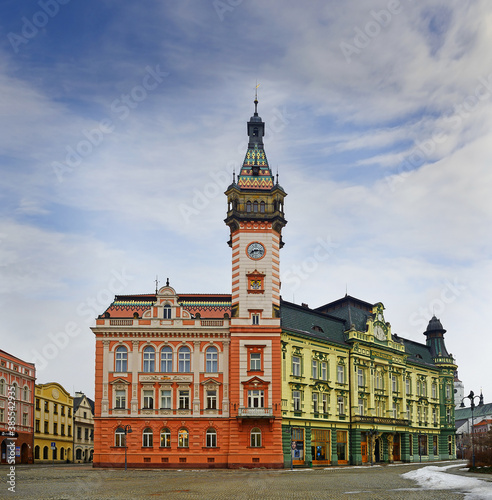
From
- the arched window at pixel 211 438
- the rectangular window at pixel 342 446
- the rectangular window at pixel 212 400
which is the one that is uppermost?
the rectangular window at pixel 212 400

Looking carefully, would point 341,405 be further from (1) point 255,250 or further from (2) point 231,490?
(2) point 231,490

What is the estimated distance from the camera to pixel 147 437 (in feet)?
212

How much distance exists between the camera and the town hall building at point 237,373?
64.2 m

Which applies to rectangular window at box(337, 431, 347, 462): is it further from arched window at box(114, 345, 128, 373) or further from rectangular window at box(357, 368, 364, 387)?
arched window at box(114, 345, 128, 373)

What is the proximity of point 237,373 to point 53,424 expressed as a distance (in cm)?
4217

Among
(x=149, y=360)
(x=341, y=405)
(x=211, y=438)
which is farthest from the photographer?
(x=341, y=405)

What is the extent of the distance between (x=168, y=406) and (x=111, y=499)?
37082 millimetres

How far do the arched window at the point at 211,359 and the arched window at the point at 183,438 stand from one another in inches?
245

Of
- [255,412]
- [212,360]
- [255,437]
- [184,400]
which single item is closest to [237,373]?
[212,360]

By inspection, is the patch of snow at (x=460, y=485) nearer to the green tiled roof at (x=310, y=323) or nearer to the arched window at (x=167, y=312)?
the green tiled roof at (x=310, y=323)

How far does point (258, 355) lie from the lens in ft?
217

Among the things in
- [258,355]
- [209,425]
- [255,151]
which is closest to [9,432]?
[209,425]

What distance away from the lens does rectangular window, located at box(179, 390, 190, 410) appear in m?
65.2

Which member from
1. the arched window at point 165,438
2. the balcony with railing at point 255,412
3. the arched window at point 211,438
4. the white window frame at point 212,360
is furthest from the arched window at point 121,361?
the balcony with railing at point 255,412
